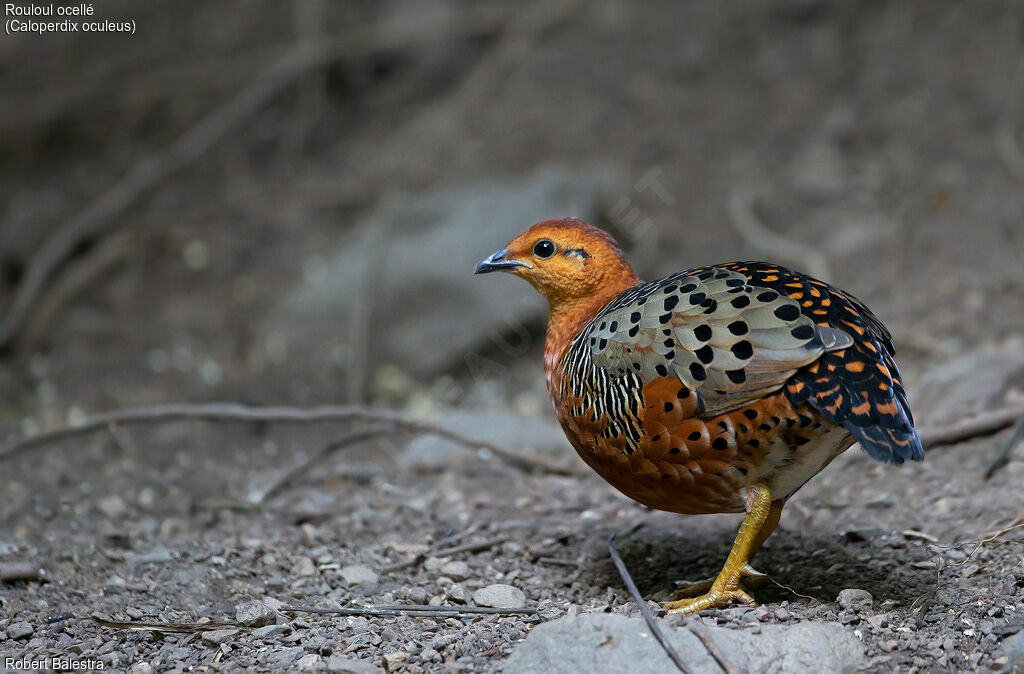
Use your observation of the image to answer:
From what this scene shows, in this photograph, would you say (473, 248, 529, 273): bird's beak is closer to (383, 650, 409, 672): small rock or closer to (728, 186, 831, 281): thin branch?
(383, 650, 409, 672): small rock

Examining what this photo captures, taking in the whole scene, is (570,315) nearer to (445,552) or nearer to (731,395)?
(731,395)

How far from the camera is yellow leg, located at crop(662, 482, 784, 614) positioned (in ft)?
10.9

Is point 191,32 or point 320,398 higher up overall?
point 191,32

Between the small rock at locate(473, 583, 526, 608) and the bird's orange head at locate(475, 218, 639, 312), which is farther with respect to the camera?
the bird's orange head at locate(475, 218, 639, 312)

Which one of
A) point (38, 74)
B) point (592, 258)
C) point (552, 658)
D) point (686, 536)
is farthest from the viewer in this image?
point (38, 74)

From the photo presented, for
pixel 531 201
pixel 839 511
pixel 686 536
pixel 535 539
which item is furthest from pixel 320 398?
pixel 839 511

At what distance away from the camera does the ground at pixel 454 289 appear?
12.0ft

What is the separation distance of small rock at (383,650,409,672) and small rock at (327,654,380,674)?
0.13 feet

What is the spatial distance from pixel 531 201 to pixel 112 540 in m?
4.07

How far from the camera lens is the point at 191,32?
338 inches

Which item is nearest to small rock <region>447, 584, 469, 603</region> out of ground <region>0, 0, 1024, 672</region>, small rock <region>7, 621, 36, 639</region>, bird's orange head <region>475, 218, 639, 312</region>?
ground <region>0, 0, 1024, 672</region>

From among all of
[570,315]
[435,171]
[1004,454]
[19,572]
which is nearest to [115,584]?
[19,572]

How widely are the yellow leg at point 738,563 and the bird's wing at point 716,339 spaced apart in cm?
38

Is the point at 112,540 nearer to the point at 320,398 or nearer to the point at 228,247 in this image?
the point at 320,398
